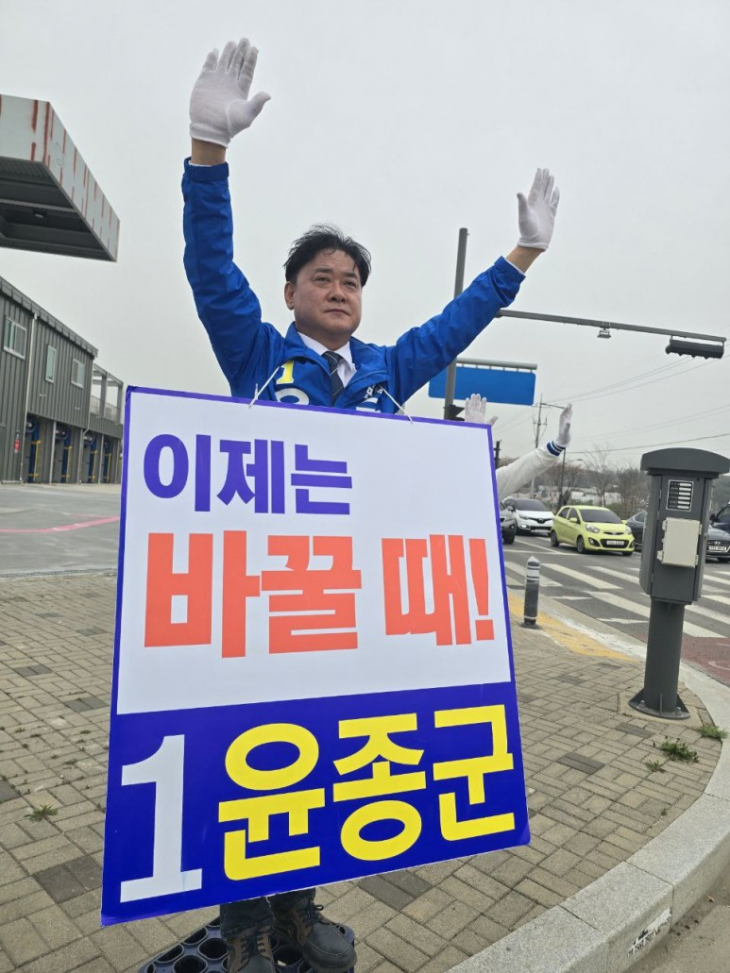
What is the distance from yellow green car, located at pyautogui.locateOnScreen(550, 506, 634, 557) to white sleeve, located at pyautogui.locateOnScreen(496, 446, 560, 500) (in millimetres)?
17634

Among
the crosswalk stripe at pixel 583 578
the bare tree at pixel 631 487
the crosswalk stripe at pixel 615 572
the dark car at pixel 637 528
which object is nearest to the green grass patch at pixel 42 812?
the crosswalk stripe at pixel 583 578

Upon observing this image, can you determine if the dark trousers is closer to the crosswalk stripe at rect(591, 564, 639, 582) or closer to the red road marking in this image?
the red road marking

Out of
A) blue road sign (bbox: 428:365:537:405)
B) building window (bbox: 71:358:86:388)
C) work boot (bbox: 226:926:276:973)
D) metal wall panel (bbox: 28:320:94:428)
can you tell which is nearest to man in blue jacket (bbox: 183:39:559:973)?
work boot (bbox: 226:926:276:973)

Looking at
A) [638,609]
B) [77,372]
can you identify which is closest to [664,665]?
[638,609]

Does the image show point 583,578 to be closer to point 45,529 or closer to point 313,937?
point 45,529

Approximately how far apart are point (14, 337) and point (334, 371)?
29659mm

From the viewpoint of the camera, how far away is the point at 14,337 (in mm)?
27625

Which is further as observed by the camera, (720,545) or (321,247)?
(720,545)

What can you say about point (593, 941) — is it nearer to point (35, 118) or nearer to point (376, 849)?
point (376, 849)

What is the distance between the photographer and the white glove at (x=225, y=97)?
179 centimetres

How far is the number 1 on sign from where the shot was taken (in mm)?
1348

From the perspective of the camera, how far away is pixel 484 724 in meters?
1.74

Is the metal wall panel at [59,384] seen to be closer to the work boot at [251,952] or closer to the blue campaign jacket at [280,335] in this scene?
the blue campaign jacket at [280,335]

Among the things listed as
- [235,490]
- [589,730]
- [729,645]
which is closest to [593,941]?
[235,490]
